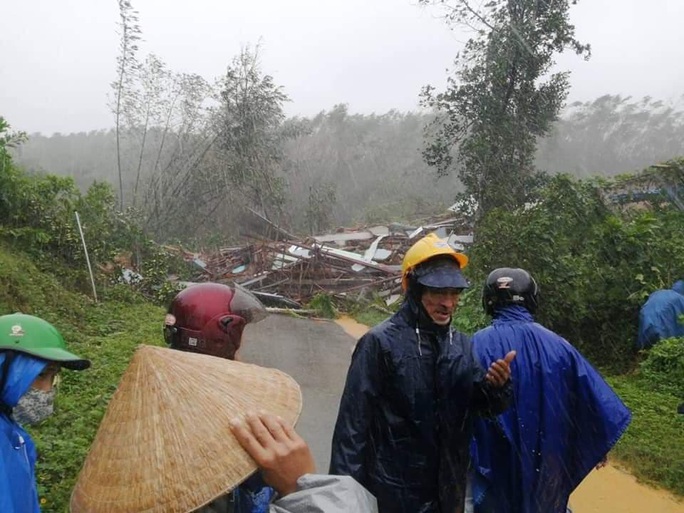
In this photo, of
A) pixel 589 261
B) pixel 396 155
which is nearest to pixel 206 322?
pixel 589 261

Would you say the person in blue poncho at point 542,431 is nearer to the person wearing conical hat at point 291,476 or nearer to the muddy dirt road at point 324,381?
the person wearing conical hat at point 291,476

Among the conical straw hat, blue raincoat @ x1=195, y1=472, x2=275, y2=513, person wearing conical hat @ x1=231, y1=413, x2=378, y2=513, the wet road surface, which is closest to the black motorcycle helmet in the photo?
blue raincoat @ x1=195, y1=472, x2=275, y2=513

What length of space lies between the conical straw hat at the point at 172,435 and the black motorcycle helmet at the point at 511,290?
1.64 metres

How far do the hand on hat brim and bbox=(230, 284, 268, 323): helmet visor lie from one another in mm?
1064

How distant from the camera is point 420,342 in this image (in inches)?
91.4

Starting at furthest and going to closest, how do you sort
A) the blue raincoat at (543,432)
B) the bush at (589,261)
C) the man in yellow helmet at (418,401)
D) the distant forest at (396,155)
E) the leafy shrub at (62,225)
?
the distant forest at (396,155) < the leafy shrub at (62,225) < the bush at (589,261) < the blue raincoat at (543,432) < the man in yellow helmet at (418,401)

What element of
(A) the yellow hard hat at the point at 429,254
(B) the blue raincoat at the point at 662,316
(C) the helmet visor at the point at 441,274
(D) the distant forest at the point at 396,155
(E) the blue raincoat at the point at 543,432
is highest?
(D) the distant forest at the point at 396,155

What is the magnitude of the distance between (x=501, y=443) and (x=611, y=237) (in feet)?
25.5

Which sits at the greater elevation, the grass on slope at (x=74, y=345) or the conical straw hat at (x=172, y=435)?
the conical straw hat at (x=172, y=435)

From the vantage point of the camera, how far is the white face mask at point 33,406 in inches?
69.3

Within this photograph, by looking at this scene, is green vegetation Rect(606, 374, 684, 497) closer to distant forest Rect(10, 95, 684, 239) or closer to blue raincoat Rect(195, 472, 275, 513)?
blue raincoat Rect(195, 472, 275, 513)

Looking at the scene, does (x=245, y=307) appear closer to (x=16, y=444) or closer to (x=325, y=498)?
(x=16, y=444)

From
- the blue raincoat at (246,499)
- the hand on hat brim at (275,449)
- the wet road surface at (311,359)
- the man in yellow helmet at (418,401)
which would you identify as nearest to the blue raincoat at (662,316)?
the wet road surface at (311,359)

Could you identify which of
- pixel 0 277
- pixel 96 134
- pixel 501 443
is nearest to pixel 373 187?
pixel 96 134
